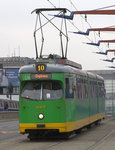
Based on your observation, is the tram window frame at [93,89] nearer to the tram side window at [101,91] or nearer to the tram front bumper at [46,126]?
the tram side window at [101,91]

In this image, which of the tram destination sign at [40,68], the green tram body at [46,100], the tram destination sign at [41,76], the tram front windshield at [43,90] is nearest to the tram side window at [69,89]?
the green tram body at [46,100]

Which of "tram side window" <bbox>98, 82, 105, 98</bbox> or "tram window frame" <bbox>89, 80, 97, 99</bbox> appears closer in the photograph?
"tram window frame" <bbox>89, 80, 97, 99</bbox>

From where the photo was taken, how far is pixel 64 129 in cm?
1869

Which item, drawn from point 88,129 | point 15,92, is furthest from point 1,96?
point 88,129

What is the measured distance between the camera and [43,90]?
18875 millimetres

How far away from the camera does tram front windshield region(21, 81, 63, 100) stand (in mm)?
18844

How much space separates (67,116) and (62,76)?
4.93 feet

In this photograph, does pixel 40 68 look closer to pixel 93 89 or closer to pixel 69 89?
pixel 69 89

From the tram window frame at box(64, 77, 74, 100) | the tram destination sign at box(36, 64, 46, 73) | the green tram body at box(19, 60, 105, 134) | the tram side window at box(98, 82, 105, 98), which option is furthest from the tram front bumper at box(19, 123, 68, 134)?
the tram side window at box(98, 82, 105, 98)

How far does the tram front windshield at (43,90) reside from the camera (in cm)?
1884

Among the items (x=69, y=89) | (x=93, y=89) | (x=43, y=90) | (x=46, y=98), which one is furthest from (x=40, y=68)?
(x=93, y=89)

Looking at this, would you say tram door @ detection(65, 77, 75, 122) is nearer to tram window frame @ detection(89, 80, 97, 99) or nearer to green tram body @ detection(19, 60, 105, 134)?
green tram body @ detection(19, 60, 105, 134)

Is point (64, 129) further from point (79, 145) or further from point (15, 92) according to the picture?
point (15, 92)

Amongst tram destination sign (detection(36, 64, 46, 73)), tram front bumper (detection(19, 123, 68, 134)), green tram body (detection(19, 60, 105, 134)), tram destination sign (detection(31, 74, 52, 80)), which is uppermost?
tram destination sign (detection(36, 64, 46, 73))
